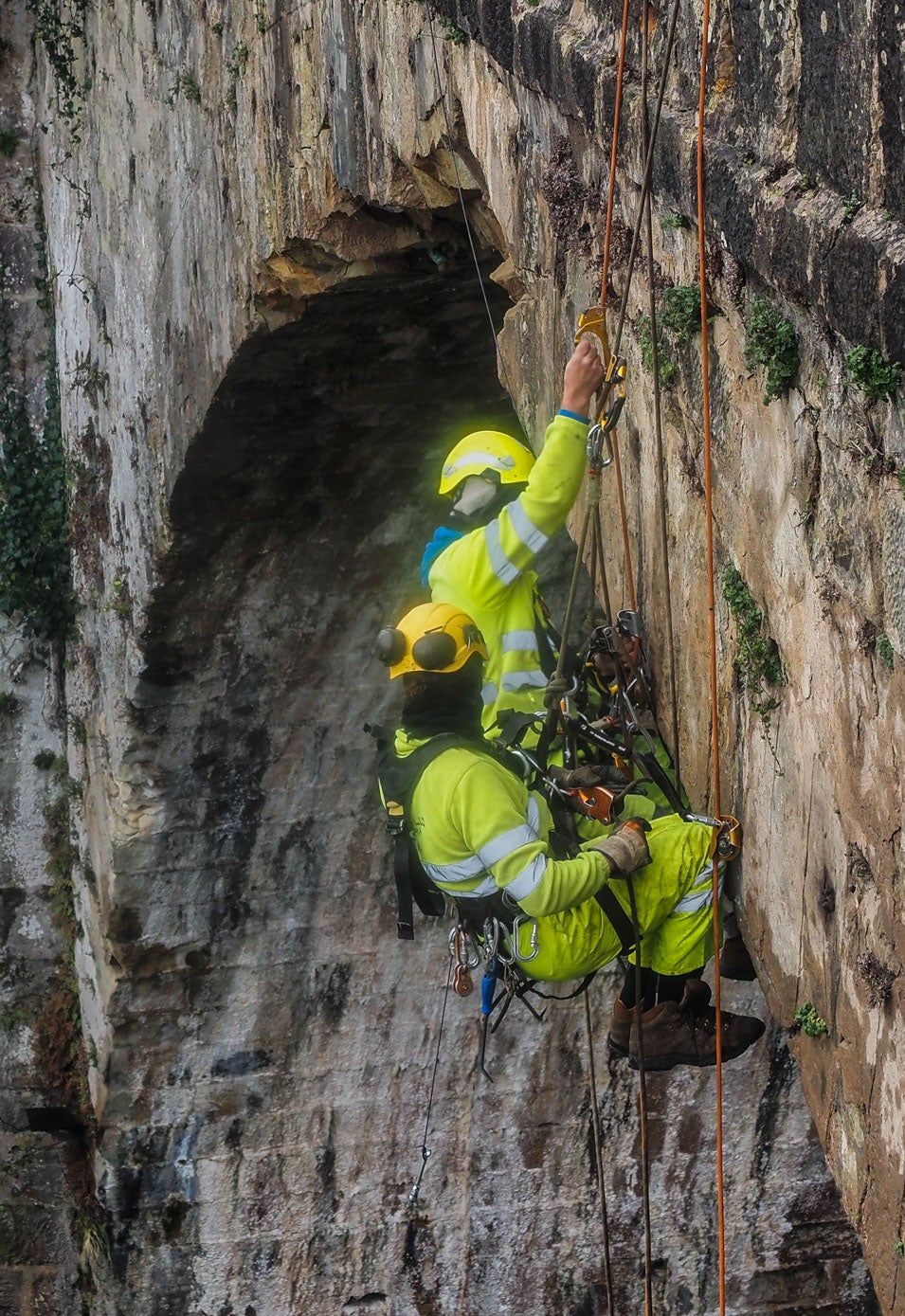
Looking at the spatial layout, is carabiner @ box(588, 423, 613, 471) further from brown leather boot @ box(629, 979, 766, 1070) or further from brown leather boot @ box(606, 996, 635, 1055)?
brown leather boot @ box(606, 996, 635, 1055)

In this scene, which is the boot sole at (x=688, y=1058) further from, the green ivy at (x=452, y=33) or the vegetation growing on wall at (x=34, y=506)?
the vegetation growing on wall at (x=34, y=506)

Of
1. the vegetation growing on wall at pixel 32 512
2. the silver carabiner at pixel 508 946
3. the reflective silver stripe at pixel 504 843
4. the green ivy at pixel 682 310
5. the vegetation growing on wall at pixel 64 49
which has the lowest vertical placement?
A: the silver carabiner at pixel 508 946

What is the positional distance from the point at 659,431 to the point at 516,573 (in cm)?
89

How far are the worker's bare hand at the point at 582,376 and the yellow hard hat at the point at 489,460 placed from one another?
0.90m

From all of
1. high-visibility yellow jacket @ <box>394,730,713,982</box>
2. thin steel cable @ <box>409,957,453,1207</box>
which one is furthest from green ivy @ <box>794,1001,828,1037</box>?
thin steel cable @ <box>409,957,453,1207</box>

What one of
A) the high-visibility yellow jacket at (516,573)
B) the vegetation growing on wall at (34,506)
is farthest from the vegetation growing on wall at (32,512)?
the high-visibility yellow jacket at (516,573)

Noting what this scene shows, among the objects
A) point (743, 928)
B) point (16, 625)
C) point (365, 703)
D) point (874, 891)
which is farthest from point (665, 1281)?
point (874, 891)

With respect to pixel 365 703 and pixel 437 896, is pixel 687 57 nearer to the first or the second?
pixel 437 896

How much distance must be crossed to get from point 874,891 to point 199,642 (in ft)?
14.6

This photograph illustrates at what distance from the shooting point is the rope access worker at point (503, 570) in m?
3.82

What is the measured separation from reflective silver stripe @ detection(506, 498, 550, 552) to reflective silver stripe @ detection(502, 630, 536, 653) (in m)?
0.51

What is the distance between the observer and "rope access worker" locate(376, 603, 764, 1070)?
367cm

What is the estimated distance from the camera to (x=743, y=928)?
333 cm

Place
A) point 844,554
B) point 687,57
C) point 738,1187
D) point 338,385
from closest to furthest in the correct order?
point 844,554, point 687,57, point 338,385, point 738,1187
